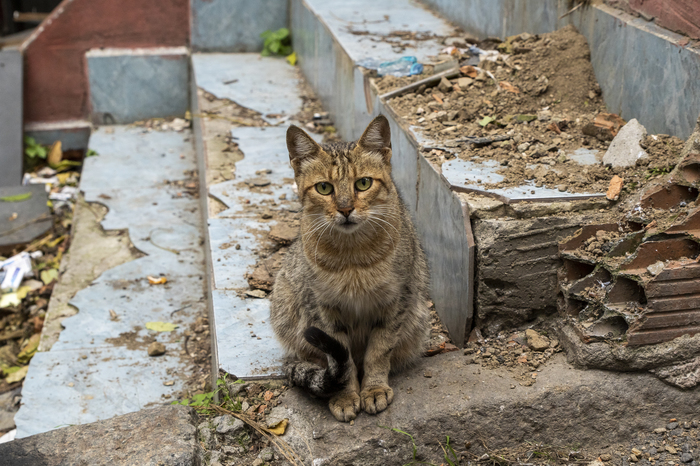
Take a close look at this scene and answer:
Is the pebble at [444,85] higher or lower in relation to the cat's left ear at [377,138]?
lower

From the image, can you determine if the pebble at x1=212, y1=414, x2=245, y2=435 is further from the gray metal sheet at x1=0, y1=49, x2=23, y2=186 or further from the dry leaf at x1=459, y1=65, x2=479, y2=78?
the gray metal sheet at x1=0, y1=49, x2=23, y2=186

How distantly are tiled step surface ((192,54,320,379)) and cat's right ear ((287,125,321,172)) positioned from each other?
987 millimetres

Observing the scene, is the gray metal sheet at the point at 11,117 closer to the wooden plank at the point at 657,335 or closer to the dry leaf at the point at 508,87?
the dry leaf at the point at 508,87

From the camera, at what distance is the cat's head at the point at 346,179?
2600mm

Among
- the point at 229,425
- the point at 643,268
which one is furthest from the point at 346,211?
the point at 643,268

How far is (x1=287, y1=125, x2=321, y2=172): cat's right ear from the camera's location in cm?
271

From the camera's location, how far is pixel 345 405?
2.71 meters

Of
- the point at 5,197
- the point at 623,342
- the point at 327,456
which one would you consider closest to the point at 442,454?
the point at 327,456

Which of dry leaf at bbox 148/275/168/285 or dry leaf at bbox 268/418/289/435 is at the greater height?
dry leaf at bbox 268/418/289/435

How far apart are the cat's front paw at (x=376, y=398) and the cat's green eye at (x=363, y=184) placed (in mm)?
853

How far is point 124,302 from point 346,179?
2560 mm

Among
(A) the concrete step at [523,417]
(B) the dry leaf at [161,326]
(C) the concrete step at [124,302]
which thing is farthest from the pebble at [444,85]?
(B) the dry leaf at [161,326]

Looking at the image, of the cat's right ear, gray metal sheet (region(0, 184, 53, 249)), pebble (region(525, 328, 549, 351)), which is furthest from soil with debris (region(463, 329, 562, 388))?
gray metal sheet (region(0, 184, 53, 249))

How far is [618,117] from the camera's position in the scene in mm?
3533
